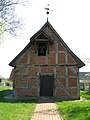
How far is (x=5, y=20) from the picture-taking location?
63.5 feet

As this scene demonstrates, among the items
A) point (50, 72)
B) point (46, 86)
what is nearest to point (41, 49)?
point (50, 72)

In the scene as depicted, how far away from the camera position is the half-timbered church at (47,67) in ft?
78.2

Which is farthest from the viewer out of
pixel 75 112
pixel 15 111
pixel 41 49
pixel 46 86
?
pixel 46 86

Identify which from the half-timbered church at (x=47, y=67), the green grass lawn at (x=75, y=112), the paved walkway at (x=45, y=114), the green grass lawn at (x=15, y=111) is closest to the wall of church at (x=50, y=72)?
the half-timbered church at (x=47, y=67)

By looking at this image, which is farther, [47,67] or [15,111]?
[47,67]

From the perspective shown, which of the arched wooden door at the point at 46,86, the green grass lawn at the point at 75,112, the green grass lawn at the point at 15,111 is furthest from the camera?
the arched wooden door at the point at 46,86

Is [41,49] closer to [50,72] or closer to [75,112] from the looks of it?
[50,72]

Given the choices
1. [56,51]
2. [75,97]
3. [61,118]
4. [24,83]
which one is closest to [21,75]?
[24,83]

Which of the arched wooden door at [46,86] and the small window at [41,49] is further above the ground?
the small window at [41,49]

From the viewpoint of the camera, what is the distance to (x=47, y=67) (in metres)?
24.0

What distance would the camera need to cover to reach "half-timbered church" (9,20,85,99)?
78.2 ft

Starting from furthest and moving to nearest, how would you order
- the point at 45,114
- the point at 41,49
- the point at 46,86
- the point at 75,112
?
the point at 46,86 < the point at 41,49 < the point at 75,112 < the point at 45,114

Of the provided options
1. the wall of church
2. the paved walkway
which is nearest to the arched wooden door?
the wall of church

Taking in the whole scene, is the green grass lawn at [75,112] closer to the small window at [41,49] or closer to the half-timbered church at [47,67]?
the half-timbered church at [47,67]
